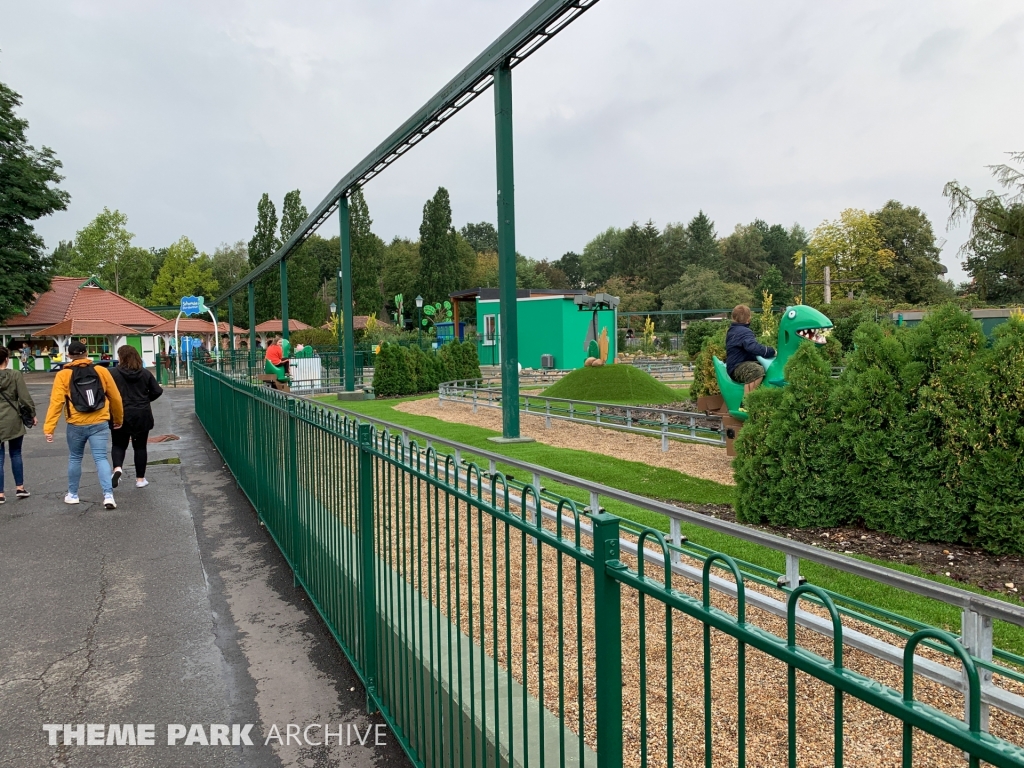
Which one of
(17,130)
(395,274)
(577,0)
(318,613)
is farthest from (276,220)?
(318,613)

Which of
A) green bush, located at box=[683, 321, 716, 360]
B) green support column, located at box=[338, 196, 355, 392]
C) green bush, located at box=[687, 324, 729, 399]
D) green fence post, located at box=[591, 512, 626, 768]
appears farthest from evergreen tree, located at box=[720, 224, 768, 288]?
green fence post, located at box=[591, 512, 626, 768]

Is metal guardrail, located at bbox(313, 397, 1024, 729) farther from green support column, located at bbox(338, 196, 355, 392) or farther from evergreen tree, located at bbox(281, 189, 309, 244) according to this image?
evergreen tree, located at bbox(281, 189, 309, 244)

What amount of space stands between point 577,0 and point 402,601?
29.0 feet

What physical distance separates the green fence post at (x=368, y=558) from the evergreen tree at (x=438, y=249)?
2447 inches

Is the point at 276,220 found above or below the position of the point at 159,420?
above

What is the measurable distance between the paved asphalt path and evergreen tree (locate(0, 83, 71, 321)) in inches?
1589

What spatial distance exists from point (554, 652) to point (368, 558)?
118 cm

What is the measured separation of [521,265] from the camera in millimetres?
83562

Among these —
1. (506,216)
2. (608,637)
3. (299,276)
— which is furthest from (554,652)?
(299,276)

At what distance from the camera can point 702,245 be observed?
89625 millimetres

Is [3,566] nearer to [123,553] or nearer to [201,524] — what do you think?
[123,553]

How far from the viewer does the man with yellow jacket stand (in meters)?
8.41

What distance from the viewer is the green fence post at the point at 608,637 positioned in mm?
1754

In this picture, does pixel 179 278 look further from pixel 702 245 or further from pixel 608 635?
pixel 608 635
